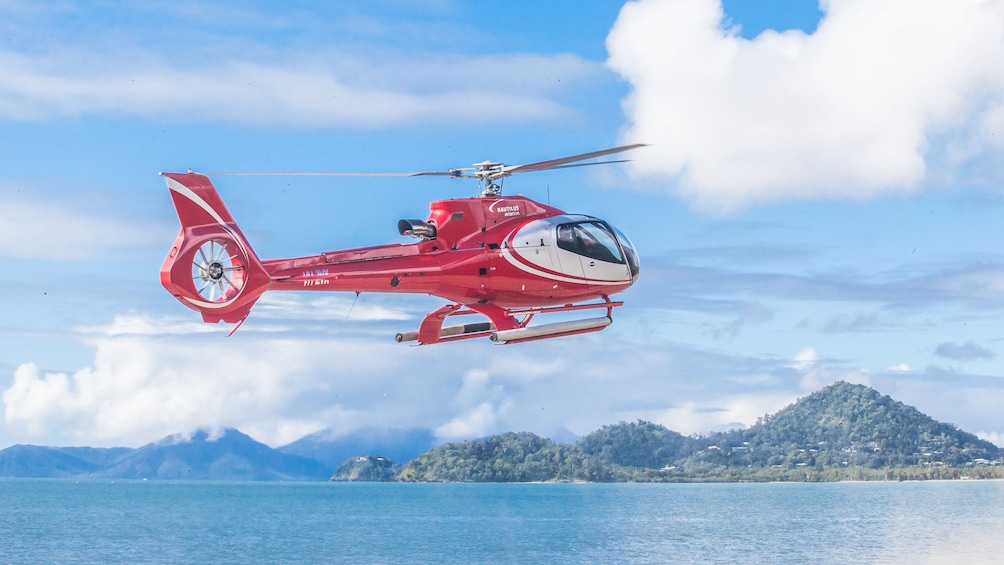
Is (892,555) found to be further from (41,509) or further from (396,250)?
(41,509)

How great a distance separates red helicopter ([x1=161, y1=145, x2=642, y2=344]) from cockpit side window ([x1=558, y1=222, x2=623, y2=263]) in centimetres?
2

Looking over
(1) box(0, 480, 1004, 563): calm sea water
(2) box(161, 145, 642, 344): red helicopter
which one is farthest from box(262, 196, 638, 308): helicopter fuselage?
(1) box(0, 480, 1004, 563): calm sea water

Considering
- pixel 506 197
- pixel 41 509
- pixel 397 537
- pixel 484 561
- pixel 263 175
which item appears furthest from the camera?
pixel 41 509

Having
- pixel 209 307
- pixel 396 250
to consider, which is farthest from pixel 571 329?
pixel 209 307

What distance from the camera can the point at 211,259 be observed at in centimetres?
2198

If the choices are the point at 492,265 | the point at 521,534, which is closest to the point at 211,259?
the point at 492,265

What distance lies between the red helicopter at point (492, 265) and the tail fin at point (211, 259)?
0.22m

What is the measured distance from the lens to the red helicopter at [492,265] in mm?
23797

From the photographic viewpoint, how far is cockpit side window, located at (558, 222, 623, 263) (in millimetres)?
25844

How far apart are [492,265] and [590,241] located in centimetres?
240

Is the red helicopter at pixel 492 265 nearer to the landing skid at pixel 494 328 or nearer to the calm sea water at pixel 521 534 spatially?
the landing skid at pixel 494 328

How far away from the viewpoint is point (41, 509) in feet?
494

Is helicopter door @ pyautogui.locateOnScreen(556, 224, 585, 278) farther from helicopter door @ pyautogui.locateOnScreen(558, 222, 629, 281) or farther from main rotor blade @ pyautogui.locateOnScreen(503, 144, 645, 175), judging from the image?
main rotor blade @ pyautogui.locateOnScreen(503, 144, 645, 175)

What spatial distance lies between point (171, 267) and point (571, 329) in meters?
8.92
